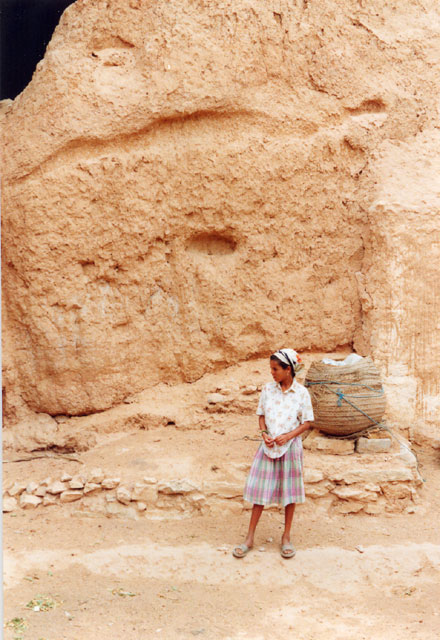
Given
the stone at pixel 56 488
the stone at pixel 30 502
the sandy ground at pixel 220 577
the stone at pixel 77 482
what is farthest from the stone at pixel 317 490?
the stone at pixel 30 502

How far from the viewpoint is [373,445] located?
4.70 meters

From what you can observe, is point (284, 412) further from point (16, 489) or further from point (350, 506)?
point (16, 489)

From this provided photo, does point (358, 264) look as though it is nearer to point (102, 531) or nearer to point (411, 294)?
point (411, 294)

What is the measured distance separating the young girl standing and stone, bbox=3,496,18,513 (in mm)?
1543

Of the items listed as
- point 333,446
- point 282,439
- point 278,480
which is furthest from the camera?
point 333,446

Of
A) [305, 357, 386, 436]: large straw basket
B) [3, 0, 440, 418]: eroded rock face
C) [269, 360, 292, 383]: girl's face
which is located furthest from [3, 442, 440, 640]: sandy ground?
[3, 0, 440, 418]: eroded rock face

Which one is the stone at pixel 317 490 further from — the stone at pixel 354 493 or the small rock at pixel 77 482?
the small rock at pixel 77 482

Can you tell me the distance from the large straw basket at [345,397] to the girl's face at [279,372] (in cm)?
86

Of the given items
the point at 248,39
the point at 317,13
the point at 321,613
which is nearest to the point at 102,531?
the point at 321,613

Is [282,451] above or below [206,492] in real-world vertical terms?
above

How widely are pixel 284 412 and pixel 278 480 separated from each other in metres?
0.40

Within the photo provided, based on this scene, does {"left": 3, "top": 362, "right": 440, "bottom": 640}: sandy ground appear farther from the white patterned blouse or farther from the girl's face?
the girl's face

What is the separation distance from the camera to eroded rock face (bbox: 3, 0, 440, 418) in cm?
531

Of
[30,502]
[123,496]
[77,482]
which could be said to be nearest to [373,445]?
[123,496]
